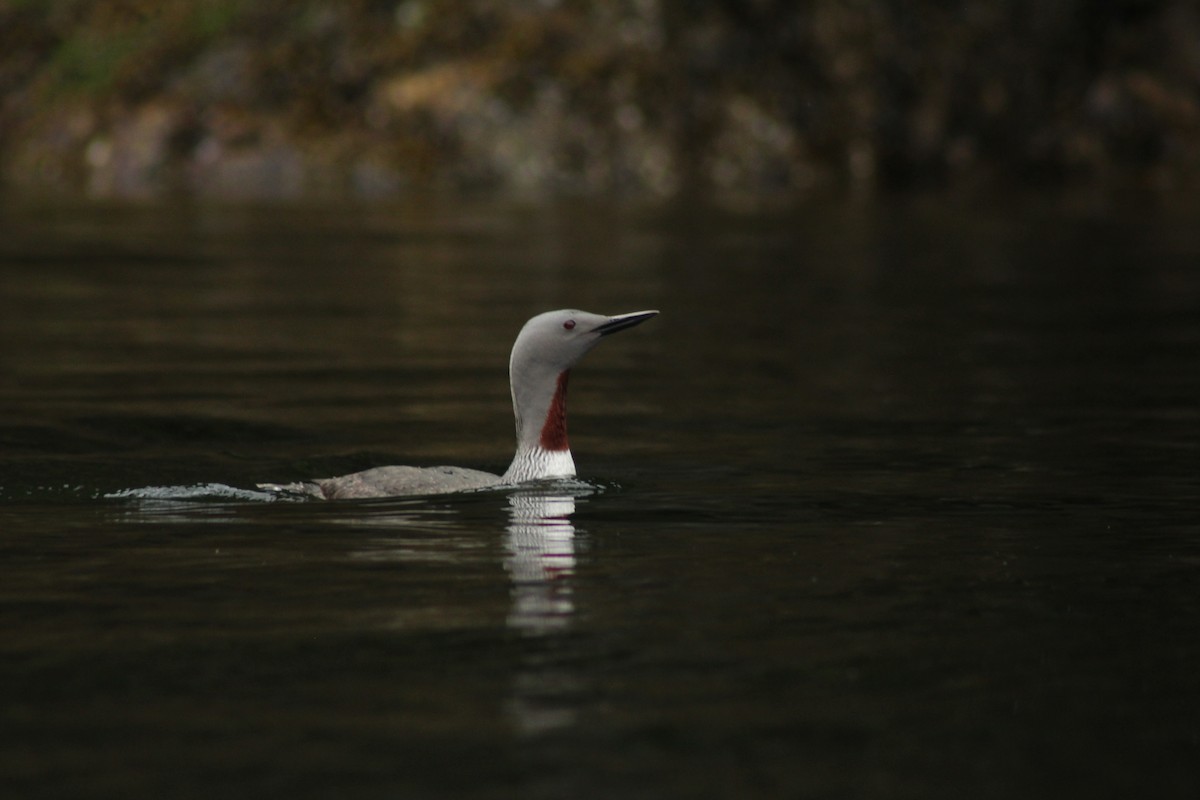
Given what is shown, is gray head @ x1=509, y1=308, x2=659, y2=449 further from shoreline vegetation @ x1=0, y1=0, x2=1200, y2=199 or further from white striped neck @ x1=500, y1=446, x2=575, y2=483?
shoreline vegetation @ x1=0, y1=0, x2=1200, y2=199

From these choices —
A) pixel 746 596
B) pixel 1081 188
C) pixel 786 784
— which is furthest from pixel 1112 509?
pixel 1081 188

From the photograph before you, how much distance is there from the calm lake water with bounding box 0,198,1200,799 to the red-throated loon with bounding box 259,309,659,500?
0.24 m

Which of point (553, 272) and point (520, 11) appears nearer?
point (553, 272)

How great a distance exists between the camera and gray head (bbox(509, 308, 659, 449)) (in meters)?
10.8

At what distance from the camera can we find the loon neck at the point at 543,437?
1074 cm

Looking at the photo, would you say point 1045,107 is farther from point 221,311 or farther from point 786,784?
point 786,784

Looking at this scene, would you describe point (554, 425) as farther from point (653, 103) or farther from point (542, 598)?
point (653, 103)

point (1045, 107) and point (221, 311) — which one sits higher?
point (1045, 107)

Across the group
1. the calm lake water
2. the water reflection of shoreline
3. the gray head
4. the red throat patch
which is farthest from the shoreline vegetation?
the water reflection of shoreline

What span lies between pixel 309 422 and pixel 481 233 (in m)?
23.0

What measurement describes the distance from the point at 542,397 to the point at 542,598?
313 centimetres

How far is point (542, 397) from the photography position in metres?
10.8

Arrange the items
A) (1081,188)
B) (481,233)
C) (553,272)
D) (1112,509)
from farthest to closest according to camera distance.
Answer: (1081,188)
(481,233)
(553,272)
(1112,509)

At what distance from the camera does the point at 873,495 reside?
10547 mm
